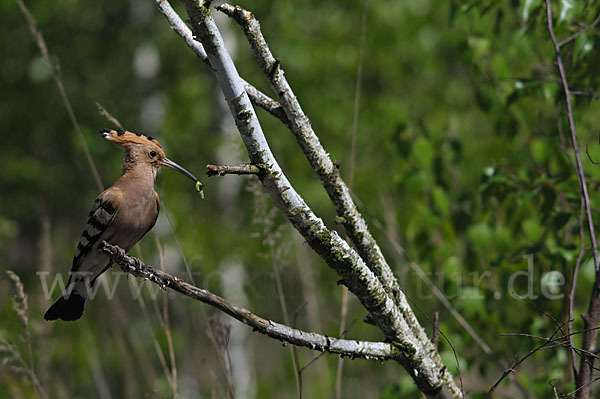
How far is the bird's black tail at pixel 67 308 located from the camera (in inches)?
83.7

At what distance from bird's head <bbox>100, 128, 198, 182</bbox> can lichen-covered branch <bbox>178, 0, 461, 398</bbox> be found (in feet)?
1.75

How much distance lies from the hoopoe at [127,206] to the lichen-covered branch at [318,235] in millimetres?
624

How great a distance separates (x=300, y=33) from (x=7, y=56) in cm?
369

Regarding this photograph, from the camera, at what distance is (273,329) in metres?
1.41

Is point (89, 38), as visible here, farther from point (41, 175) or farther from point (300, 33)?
point (300, 33)

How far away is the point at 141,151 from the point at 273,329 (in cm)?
86

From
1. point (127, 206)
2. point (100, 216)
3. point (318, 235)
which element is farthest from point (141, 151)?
point (318, 235)

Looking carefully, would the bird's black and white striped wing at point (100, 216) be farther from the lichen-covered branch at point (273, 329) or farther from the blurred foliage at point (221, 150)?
the blurred foliage at point (221, 150)

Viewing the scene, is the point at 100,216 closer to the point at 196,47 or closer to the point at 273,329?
the point at 196,47

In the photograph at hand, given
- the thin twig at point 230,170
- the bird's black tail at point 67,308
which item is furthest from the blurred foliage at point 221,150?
the thin twig at point 230,170

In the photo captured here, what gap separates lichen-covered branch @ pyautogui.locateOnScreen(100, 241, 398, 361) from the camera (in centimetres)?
139

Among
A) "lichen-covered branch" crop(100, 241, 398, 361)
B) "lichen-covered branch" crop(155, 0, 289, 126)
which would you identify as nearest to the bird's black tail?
"lichen-covered branch" crop(100, 241, 398, 361)

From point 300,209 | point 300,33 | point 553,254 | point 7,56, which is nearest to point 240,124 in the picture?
point 300,209

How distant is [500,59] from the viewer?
2.58 meters
